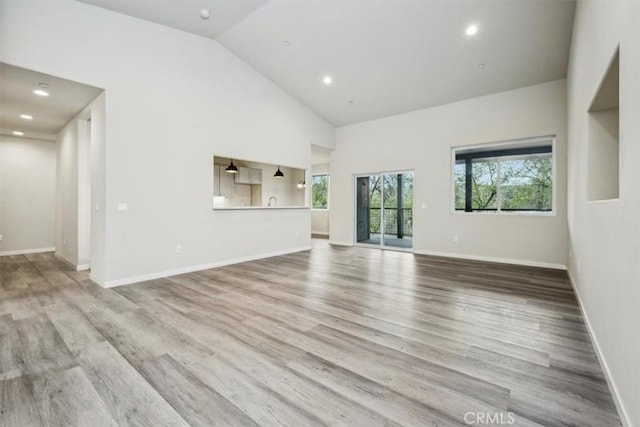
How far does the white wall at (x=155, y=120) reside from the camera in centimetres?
362

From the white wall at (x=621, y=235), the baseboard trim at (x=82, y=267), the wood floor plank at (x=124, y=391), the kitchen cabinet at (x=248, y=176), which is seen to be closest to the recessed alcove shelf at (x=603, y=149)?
the white wall at (x=621, y=235)

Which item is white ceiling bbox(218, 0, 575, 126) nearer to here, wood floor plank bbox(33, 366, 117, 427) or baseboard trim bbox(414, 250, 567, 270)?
baseboard trim bbox(414, 250, 567, 270)

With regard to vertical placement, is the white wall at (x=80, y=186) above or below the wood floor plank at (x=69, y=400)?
above

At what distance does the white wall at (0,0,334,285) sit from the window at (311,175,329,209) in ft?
15.1

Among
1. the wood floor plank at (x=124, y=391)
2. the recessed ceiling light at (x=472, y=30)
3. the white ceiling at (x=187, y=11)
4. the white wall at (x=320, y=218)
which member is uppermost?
the white ceiling at (x=187, y=11)

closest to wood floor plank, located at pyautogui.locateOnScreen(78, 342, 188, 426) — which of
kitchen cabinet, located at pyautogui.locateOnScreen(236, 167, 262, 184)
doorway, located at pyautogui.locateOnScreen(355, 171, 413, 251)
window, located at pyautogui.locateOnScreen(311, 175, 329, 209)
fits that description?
kitchen cabinet, located at pyautogui.locateOnScreen(236, 167, 262, 184)

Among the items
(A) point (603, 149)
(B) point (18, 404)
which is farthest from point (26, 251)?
(A) point (603, 149)

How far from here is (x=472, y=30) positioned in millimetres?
4266

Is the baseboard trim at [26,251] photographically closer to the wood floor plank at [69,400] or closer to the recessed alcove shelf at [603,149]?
the wood floor plank at [69,400]

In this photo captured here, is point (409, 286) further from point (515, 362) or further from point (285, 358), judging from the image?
point (285, 358)

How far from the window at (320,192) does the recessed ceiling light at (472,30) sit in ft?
22.1

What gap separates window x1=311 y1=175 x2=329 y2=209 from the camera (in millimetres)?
10758

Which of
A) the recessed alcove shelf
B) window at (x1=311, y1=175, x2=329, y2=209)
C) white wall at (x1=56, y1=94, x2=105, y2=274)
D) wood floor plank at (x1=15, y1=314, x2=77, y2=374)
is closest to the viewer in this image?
wood floor plank at (x1=15, y1=314, x2=77, y2=374)

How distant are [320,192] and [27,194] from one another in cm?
799
